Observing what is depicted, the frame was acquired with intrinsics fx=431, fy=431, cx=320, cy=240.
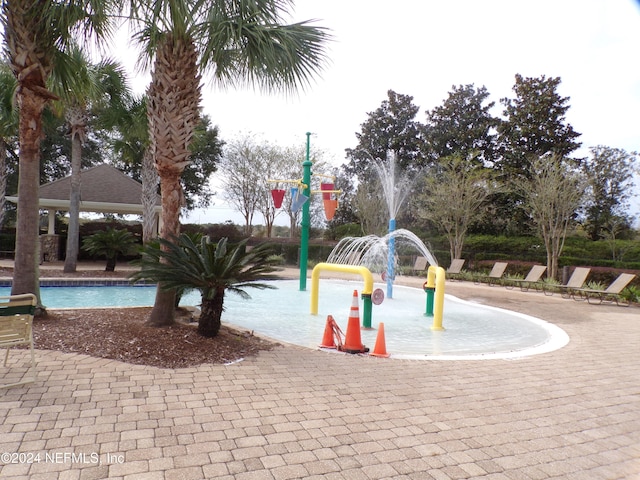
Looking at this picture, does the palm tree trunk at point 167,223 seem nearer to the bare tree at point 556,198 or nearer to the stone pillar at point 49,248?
the stone pillar at point 49,248

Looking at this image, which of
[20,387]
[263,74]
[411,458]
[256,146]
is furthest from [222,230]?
[411,458]

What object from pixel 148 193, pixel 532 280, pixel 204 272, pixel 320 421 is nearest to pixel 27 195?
pixel 204 272

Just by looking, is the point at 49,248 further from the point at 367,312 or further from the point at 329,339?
the point at 329,339

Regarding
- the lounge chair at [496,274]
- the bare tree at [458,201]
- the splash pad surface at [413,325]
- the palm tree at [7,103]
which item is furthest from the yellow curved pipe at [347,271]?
the bare tree at [458,201]

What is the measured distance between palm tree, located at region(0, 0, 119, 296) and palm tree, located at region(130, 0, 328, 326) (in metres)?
0.96

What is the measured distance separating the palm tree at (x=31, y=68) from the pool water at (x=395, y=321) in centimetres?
349

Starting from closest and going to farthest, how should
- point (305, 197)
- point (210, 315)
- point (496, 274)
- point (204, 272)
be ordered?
point (204, 272), point (210, 315), point (305, 197), point (496, 274)

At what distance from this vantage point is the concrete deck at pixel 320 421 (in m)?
2.78

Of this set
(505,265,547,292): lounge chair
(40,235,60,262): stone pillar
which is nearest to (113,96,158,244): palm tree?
(40,235,60,262): stone pillar

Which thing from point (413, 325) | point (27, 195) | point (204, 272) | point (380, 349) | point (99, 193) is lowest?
point (413, 325)

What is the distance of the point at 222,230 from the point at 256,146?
8.09m

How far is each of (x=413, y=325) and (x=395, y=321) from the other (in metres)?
0.45

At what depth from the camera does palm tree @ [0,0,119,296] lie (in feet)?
19.4

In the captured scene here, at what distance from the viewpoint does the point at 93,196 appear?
64.4 feet
